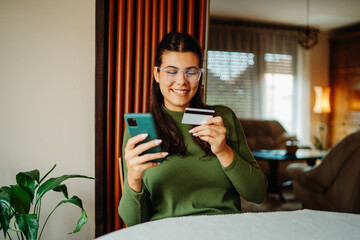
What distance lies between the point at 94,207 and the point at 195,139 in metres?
0.69

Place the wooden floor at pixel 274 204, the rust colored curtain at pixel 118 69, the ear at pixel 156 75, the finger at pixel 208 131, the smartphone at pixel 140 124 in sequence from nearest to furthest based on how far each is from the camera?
1. the smartphone at pixel 140 124
2. the finger at pixel 208 131
3. the ear at pixel 156 75
4. the rust colored curtain at pixel 118 69
5. the wooden floor at pixel 274 204

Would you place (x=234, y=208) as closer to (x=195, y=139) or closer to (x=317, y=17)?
(x=195, y=139)

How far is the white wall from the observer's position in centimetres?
146

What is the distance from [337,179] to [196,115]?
7.00 feet

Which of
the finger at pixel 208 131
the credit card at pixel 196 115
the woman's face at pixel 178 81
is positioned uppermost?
the woman's face at pixel 178 81

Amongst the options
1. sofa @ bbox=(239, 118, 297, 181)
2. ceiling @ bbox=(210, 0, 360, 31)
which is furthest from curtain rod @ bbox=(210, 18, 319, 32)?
sofa @ bbox=(239, 118, 297, 181)

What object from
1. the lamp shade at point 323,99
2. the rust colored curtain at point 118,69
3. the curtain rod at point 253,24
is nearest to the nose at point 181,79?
the rust colored curtain at point 118,69

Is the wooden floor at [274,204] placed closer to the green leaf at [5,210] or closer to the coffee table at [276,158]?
the coffee table at [276,158]

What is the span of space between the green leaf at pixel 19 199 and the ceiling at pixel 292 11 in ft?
15.1

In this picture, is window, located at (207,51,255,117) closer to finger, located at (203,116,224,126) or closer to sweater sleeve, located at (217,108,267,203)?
sweater sleeve, located at (217,108,267,203)

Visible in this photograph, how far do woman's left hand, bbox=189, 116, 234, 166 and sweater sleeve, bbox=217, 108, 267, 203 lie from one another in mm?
76

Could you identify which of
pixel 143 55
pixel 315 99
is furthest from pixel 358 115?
pixel 143 55

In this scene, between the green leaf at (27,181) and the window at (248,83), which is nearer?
the green leaf at (27,181)

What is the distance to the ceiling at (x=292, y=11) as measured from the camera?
513cm
